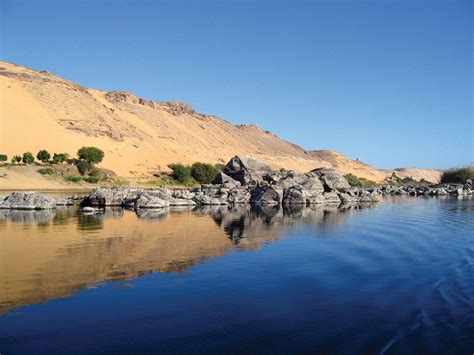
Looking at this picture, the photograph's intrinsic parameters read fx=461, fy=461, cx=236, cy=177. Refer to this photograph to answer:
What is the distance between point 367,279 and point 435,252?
488 centimetres

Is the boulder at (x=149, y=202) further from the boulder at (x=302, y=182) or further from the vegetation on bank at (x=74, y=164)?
the vegetation on bank at (x=74, y=164)

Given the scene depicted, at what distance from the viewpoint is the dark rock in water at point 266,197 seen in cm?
3594

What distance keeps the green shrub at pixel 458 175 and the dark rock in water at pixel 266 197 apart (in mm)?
62946

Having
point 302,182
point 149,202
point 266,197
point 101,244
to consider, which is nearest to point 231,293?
point 101,244

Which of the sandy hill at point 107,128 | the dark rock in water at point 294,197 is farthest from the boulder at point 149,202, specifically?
the sandy hill at point 107,128

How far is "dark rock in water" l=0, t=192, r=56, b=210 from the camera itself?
25.8 metres

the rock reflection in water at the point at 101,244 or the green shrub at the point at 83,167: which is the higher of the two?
the green shrub at the point at 83,167

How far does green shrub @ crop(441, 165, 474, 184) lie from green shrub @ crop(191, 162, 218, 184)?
5119cm

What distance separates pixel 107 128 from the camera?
82000mm

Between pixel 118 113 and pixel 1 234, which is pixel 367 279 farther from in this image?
pixel 118 113

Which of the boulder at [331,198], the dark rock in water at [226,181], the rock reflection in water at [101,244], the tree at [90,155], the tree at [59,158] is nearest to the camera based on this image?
the rock reflection in water at [101,244]

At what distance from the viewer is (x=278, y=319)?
7340mm

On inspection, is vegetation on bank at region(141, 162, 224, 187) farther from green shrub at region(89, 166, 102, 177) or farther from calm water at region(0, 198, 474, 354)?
calm water at region(0, 198, 474, 354)

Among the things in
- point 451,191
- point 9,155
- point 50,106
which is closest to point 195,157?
point 50,106
